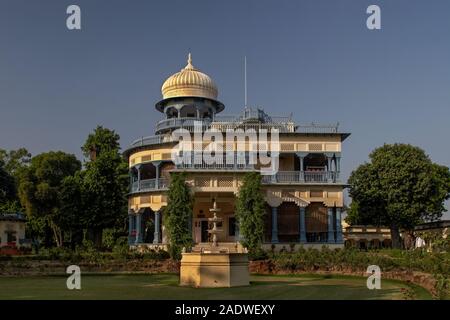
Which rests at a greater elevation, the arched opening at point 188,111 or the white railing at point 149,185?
the arched opening at point 188,111

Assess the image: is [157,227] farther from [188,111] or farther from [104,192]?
[188,111]

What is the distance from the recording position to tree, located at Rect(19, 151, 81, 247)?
45.6 m

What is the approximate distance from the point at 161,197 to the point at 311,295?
23.9 metres

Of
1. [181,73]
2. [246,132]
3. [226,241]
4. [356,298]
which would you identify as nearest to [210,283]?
[356,298]

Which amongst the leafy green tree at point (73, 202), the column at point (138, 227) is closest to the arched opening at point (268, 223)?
the column at point (138, 227)

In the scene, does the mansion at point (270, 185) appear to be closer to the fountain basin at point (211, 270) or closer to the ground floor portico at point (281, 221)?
the ground floor portico at point (281, 221)

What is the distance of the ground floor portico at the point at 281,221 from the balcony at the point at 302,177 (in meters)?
1.18

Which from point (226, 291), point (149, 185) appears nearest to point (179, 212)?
point (149, 185)

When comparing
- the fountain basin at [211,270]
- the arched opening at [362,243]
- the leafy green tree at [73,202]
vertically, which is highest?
the leafy green tree at [73,202]

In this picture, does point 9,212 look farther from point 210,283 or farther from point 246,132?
point 210,283

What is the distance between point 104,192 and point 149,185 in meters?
5.48

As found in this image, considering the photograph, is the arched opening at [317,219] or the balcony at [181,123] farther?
the balcony at [181,123]

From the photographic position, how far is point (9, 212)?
58125 millimetres

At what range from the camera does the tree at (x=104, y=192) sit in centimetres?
4662
